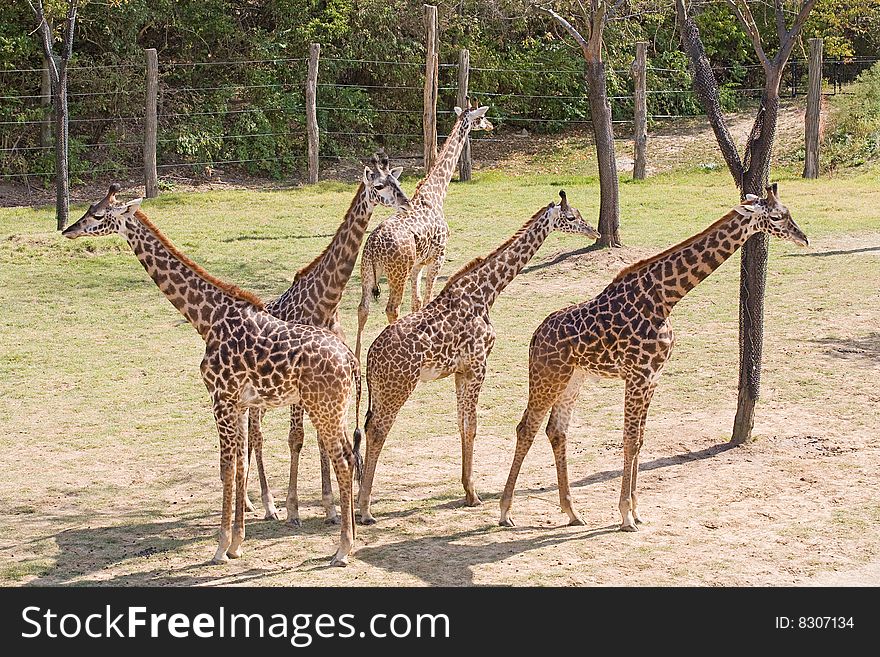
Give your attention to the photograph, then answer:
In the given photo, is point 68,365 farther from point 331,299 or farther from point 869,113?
point 869,113

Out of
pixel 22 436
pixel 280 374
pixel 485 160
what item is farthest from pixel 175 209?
pixel 280 374

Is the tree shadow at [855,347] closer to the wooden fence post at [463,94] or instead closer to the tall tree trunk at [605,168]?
the tall tree trunk at [605,168]

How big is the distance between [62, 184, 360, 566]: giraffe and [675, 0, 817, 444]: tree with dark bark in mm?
3998

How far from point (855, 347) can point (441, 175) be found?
5158 millimetres

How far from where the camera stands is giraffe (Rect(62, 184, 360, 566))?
7.87 m

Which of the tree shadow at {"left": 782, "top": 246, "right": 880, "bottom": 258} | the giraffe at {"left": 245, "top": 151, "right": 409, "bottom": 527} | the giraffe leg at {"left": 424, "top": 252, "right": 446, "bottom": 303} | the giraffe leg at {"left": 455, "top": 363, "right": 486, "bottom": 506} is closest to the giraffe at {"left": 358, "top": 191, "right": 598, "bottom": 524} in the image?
the giraffe leg at {"left": 455, "top": 363, "right": 486, "bottom": 506}

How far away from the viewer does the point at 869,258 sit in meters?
16.6

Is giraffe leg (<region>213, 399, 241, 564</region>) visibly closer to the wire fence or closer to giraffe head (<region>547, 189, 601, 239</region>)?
giraffe head (<region>547, 189, 601, 239</region>)

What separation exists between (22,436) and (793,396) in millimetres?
7471

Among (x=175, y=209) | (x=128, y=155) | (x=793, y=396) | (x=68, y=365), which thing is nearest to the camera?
(x=793, y=396)

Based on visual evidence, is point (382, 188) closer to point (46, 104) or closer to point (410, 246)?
point (410, 246)

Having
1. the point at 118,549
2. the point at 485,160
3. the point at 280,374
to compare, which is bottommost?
the point at 118,549

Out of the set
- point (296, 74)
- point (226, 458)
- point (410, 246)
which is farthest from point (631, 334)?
point (296, 74)

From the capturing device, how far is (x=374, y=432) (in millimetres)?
8906
